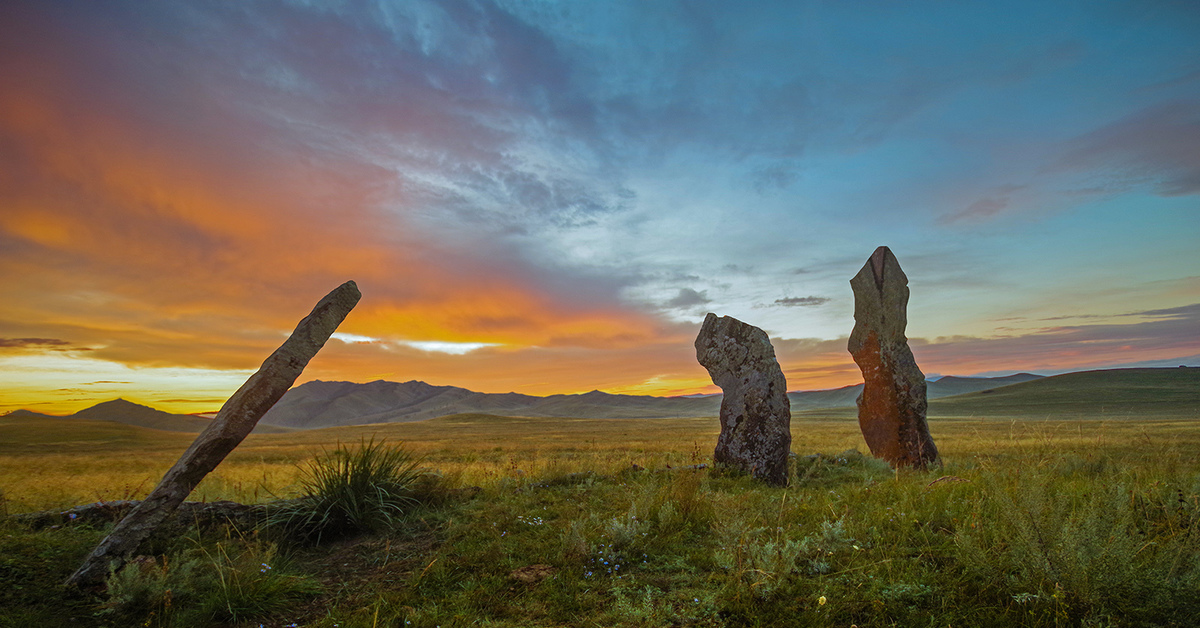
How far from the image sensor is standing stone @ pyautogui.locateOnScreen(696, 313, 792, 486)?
33.2 ft

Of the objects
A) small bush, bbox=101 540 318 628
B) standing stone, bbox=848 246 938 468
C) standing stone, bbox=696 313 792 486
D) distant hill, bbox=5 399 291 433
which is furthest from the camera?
distant hill, bbox=5 399 291 433

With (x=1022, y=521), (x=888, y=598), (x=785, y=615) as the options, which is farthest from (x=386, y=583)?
(x=1022, y=521)

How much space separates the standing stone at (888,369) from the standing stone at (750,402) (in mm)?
3895

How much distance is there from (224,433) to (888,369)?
13609 mm

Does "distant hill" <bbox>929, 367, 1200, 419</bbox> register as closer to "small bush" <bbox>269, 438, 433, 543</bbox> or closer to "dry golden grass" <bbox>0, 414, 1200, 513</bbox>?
"dry golden grass" <bbox>0, 414, 1200, 513</bbox>

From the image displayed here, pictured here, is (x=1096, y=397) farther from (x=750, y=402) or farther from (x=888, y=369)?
(x=750, y=402)

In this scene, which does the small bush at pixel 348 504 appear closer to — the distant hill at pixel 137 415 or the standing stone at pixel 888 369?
the standing stone at pixel 888 369

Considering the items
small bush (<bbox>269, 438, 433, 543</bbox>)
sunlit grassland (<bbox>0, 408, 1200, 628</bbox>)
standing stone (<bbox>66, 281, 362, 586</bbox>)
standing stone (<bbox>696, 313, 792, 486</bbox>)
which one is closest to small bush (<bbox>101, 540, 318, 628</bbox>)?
sunlit grassland (<bbox>0, 408, 1200, 628</bbox>)

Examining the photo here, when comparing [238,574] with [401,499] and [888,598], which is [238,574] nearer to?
[401,499]

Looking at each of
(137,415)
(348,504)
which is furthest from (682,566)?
(137,415)

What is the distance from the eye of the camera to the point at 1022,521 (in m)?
3.98

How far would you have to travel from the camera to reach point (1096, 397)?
72.9 metres

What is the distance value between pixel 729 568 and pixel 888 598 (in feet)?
3.85

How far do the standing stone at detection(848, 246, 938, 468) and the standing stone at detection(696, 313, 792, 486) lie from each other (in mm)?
3895
